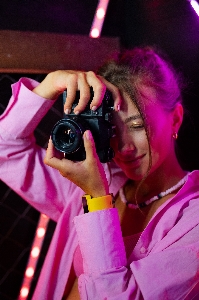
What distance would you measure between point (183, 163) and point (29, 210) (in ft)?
2.39

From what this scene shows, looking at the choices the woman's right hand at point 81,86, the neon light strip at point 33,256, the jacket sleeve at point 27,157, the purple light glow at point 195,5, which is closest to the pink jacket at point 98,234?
the jacket sleeve at point 27,157

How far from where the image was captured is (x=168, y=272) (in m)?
1.01

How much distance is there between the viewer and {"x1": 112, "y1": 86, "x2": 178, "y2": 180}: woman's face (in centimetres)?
125

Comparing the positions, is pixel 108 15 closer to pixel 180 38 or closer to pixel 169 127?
pixel 180 38

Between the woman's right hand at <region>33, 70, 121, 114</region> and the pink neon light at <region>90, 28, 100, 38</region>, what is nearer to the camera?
the woman's right hand at <region>33, 70, 121, 114</region>

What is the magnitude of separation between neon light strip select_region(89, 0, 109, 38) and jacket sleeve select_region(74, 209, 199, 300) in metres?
0.94

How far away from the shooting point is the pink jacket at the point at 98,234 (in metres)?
1.01

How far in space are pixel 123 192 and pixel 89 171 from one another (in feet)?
1.41

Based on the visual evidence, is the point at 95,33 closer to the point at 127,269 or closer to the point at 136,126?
the point at 136,126

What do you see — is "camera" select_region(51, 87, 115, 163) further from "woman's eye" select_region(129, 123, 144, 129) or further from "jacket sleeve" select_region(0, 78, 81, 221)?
"jacket sleeve" select_region(0, 78, 81, 221)

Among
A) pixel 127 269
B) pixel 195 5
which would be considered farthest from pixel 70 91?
pixel 195 5

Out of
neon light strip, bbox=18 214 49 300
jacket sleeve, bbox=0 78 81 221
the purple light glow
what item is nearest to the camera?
jacket sleeve, bbox=0 78 81 221

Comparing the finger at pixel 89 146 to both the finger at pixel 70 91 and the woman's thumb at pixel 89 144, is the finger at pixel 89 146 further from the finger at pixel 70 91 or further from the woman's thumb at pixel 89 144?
the finger at pixel 70 91

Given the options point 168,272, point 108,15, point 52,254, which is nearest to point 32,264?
point 52,254
